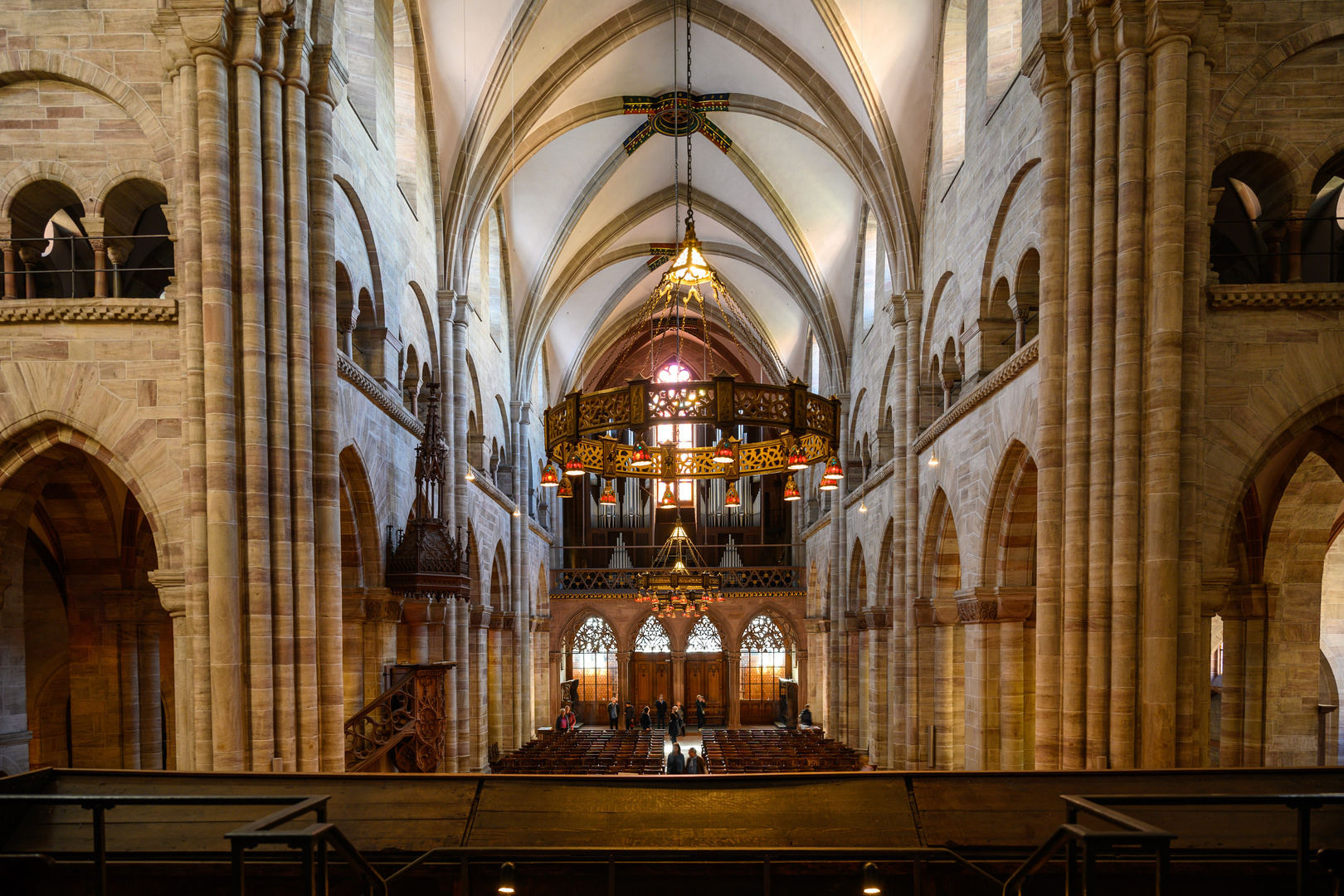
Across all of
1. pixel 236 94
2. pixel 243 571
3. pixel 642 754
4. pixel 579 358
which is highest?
pixel 579 358

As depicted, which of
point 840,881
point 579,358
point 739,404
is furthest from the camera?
point 579,358

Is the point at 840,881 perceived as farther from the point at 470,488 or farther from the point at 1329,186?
the point at 470,488

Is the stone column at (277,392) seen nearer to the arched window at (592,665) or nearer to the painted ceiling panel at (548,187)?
the painted ceiling panel at (548,187)

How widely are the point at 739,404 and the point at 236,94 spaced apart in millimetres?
5848

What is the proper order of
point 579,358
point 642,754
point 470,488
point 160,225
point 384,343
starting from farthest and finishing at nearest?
1. point 579,358
2. point 642,754
3. point 470,488
4. point 384,343
5. point 160,225

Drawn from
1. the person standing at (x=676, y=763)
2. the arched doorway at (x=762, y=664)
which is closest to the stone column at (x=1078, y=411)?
the person standing at (x=676, y=763)

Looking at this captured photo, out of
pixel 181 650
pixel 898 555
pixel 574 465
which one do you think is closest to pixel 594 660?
pixel 898 555

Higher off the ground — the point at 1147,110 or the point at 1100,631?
the point at 1147,110

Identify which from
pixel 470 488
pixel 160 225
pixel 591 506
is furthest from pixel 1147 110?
pixel 591 506

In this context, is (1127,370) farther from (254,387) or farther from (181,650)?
(181,650)

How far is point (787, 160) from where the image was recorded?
75.8 ft

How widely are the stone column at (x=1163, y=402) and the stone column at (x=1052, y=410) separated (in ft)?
2.90

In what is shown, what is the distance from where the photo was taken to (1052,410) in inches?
392

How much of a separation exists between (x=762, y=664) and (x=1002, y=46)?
2435cm
